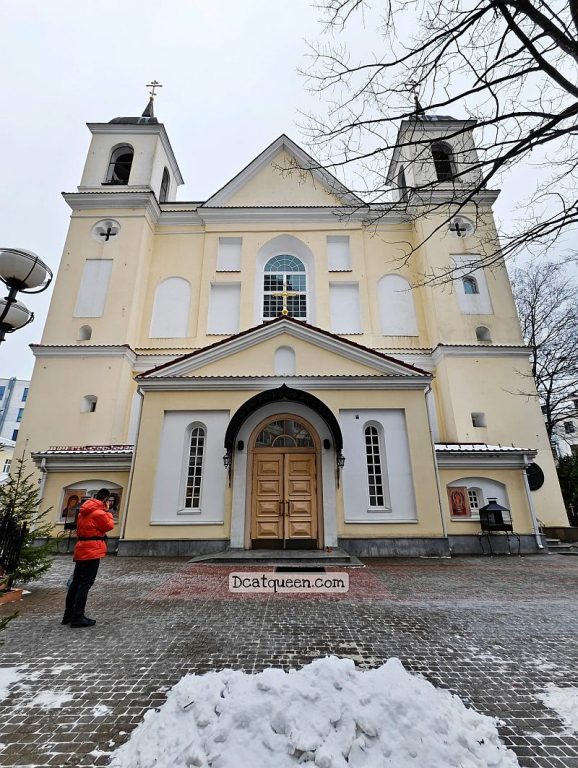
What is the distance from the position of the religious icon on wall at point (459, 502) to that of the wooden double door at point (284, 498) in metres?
4.98

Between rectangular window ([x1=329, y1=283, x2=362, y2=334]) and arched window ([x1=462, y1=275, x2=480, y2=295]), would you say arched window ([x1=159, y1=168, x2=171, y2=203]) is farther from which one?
arched window ([x1=462, y1=275, x2=480, y2=295])

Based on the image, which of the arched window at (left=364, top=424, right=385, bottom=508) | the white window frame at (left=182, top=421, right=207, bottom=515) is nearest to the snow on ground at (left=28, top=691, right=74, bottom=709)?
the white window frame at (left=182, top=421, right=207, bottom=515)

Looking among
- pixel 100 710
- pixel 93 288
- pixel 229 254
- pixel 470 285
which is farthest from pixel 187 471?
pixel 470 285

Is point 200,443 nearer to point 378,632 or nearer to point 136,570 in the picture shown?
point 136,570

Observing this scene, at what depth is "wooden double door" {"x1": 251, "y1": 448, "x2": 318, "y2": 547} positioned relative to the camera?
10.7 m

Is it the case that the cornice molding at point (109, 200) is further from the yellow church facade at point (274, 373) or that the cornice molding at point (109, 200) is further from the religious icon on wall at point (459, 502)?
the religious icon on wall at point (459, 502)

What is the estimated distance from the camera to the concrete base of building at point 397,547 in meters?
10.6

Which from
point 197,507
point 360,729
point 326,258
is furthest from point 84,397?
point 360,729

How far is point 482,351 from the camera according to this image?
17.0m

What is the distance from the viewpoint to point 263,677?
2969 millimetres

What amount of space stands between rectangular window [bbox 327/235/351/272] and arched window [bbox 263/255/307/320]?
1.52 m

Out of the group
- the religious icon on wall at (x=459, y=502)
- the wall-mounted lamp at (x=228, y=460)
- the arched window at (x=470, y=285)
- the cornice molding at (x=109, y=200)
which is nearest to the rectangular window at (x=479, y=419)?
the religious icon on wall at (x=459, y=502)

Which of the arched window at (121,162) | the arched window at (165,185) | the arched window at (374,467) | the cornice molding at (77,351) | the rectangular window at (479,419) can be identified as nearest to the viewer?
the arched window at (374,467)

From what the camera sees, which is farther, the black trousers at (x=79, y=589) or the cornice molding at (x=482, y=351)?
the cornice molding at (x=482, y=351)
